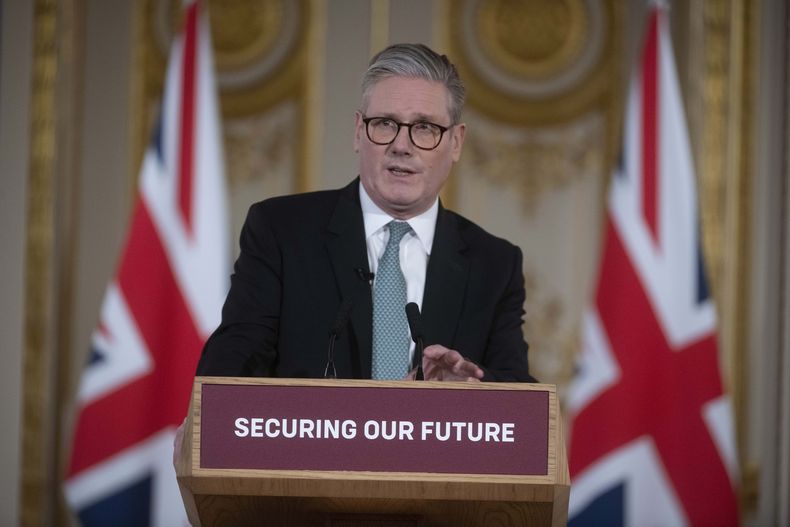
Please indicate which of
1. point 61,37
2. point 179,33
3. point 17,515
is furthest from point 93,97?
point 17,515

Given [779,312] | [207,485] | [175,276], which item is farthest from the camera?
[779,312]

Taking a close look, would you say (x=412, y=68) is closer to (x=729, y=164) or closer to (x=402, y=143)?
(x=402, y=143)

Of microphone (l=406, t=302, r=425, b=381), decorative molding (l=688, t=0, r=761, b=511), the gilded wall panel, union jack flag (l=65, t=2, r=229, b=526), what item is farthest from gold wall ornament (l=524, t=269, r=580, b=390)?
microphone (l=406, t=302, r=425, b=381)

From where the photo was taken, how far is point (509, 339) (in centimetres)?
229

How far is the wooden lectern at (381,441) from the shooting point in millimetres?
1653

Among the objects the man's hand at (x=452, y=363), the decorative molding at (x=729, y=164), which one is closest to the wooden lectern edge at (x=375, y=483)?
the man's hand at (x=452, y=363)

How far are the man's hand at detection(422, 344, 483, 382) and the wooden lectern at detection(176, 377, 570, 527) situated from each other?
Answer: 175 millimetres

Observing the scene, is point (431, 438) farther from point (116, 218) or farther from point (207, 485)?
point (116, 218)

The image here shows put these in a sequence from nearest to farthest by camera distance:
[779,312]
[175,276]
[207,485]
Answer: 1. [207,485]
2. [175,276]
3. [779,312]

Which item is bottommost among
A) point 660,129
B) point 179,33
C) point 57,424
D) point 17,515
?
point 17,515

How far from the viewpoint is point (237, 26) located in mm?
5020

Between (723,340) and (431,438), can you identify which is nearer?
(431,438)

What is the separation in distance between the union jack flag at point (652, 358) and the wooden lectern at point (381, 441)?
284 cm

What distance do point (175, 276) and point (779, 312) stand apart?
236 cm
